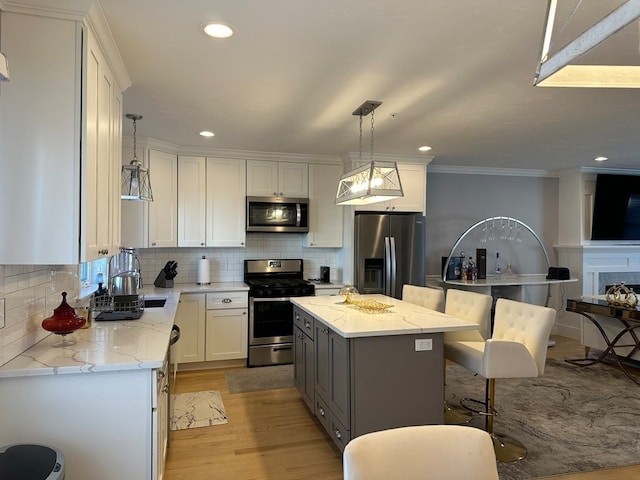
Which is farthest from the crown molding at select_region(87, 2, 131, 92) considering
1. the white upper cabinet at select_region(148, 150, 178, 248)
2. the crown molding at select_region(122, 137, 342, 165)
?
the white upper cabinet at select_region(148, 150, 178, 248)

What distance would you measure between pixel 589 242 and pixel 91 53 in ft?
21.8

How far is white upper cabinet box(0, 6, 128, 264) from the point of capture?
6.08 ft

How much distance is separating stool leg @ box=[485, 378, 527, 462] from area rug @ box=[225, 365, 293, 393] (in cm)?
191

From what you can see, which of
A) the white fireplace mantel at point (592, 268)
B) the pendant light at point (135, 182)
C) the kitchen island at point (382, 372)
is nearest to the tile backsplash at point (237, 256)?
the pendant light at point (135, 182)

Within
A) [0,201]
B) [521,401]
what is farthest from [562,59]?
[521,401]

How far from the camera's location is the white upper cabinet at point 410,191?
5.20m

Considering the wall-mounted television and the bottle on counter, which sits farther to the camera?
the wall-mounted television

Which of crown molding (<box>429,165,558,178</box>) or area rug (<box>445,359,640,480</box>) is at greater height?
crown molding (<box>429,165,558,178</box>)

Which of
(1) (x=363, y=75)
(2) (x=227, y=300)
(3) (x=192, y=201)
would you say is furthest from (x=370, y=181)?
(3) (x=192, y=201)

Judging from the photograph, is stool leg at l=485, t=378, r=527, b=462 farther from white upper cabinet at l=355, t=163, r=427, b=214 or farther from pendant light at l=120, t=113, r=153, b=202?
pendant light at l=120, t=113, r=153, b=202

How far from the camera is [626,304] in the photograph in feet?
14.8

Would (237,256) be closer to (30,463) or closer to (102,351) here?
(102,351)

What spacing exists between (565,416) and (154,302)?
3.69 metres

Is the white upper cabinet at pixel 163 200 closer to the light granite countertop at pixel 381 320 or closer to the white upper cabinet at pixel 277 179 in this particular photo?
the white upper cabinet at pixel 277 179
